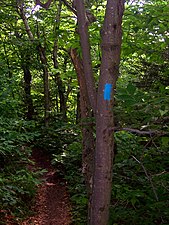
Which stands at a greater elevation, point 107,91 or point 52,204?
point 107,91

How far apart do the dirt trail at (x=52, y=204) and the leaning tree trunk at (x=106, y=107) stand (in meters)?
3.52

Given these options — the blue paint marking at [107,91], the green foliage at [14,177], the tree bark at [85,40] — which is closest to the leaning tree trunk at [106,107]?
the blue paint marking at [107,91]

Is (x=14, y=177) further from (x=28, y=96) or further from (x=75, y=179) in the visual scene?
(x=28, y=96)

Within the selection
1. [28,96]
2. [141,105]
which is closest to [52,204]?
[141,105]

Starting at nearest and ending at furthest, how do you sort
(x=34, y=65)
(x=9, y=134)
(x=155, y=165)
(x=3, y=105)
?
(x=155, y=165), (x=9, y=134), (x=3, y=105), (x=34, y=65)

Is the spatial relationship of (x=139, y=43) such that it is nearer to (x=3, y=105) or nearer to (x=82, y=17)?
(x=82, y=17)

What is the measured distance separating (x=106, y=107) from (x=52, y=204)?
513cm

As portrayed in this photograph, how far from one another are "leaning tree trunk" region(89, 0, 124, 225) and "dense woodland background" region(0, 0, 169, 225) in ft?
0.47

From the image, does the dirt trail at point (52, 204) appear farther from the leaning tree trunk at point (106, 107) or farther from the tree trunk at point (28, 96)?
the tree trunk at point (28, 96)

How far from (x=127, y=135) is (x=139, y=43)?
172 centimetres

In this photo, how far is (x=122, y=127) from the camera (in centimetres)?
265

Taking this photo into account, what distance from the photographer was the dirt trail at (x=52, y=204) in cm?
615

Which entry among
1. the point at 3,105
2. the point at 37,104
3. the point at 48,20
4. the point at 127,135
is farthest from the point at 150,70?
the point at 37,104

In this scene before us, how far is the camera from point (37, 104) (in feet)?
54.2
